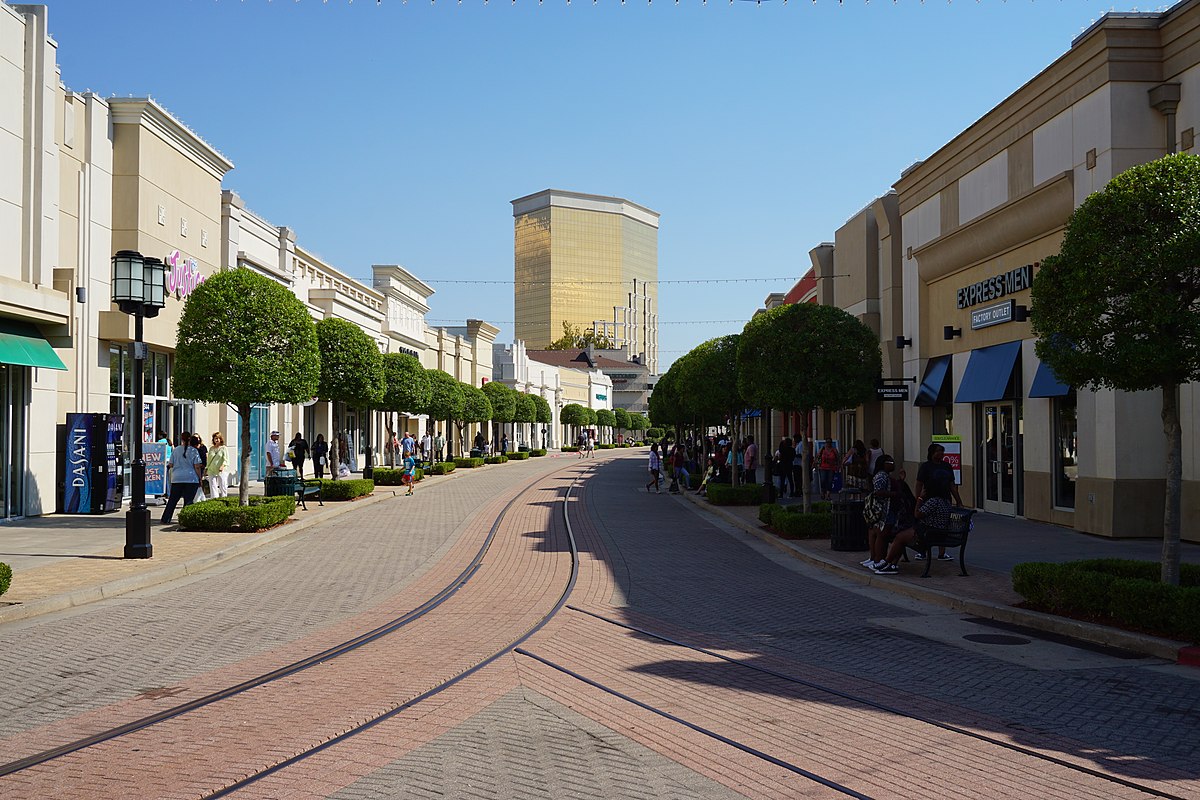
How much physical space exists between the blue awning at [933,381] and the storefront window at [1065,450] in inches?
223

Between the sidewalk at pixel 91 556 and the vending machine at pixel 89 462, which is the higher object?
the vending machine at pixel 89 462

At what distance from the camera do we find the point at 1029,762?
6.07 meters

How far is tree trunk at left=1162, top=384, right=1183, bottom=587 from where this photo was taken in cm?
1002

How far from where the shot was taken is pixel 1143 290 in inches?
389

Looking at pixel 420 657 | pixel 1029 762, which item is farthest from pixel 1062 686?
pixel 420 657

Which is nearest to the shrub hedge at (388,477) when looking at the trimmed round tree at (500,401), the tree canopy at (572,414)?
the trimmed round tree at (500,401)

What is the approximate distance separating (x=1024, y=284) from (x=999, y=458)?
4.11 metres

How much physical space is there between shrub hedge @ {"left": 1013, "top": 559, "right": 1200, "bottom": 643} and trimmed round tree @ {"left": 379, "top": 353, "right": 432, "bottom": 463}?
94.1ft

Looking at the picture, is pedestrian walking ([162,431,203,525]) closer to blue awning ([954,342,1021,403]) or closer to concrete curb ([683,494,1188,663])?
concrete curb ([683,494,1188,663])

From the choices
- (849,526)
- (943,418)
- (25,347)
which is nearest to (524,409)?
(943,418)

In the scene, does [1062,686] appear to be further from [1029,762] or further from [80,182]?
[80,182]

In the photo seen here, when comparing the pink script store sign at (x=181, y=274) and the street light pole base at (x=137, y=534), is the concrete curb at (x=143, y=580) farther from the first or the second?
the pink script store sign at (x=181, y=274)

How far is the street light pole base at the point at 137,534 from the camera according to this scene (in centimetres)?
1523

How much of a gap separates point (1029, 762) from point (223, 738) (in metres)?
4.98
